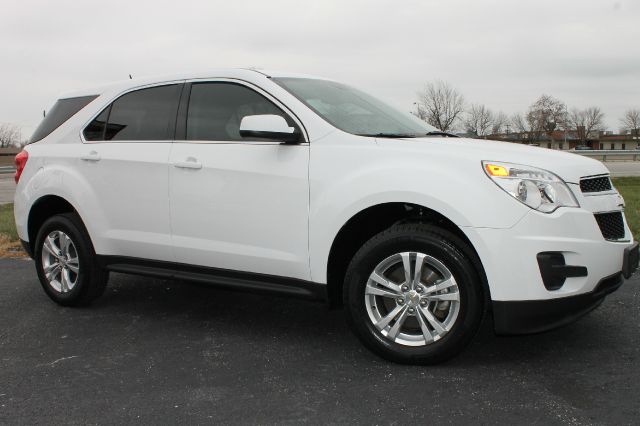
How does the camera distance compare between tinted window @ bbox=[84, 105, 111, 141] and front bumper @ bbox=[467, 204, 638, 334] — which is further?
tinted window @ bbox=[84, 105, 111, 141]

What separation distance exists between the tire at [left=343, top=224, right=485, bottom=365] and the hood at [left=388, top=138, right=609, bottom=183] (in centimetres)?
46

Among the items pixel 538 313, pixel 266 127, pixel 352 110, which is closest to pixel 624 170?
pixel 352 110

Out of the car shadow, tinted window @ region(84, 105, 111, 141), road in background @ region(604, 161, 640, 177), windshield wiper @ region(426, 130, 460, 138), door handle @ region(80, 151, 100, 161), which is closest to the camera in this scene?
the car shadow

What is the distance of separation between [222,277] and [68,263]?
1.66 m

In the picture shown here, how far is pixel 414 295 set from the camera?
3.83 meters

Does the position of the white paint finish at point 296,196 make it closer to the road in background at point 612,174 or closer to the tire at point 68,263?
the tire at point 68,263

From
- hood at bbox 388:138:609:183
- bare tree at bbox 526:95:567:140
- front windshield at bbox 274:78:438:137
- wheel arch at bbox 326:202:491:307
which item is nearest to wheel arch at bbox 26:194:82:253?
front windshield at bbox 274:78:438:137

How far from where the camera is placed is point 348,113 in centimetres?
447

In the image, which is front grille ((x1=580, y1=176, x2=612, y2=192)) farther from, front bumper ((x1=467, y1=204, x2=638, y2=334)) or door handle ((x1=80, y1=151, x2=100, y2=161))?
door handle ((x1=80, y1=151, x2=100, y2=161))

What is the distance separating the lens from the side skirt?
13.6ft

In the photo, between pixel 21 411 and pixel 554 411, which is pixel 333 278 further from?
pixel 21 411

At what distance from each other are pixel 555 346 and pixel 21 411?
3.12 m

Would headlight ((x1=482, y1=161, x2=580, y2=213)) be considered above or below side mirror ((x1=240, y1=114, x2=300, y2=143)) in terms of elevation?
below

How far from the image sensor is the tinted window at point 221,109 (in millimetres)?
4504
